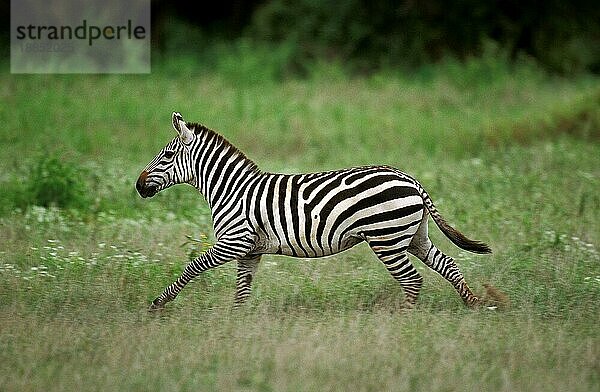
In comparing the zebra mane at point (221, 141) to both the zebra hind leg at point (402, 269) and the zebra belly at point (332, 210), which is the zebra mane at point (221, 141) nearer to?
the zebra belly at point (332, 210)

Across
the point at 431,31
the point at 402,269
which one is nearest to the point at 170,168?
the point at 402,269

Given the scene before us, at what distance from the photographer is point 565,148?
48.9ft

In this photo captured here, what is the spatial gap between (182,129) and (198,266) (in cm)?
124

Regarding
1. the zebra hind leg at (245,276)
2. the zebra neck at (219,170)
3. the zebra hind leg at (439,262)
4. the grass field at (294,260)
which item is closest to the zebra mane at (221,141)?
the zebra neck at (219,170)

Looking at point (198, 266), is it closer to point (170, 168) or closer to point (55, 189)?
point (170, 168)

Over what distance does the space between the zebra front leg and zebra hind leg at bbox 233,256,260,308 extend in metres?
0.30

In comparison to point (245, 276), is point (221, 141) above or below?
above

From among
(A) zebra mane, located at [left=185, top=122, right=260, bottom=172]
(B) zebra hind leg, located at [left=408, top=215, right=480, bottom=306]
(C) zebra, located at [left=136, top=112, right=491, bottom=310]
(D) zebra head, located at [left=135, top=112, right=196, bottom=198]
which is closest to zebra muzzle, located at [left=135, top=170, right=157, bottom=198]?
(D) zebra head, located at [left=135, top=112, right=196, bottom=198]

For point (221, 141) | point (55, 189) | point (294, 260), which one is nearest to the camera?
point (221, 141)

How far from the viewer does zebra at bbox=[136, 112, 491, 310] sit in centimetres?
753
